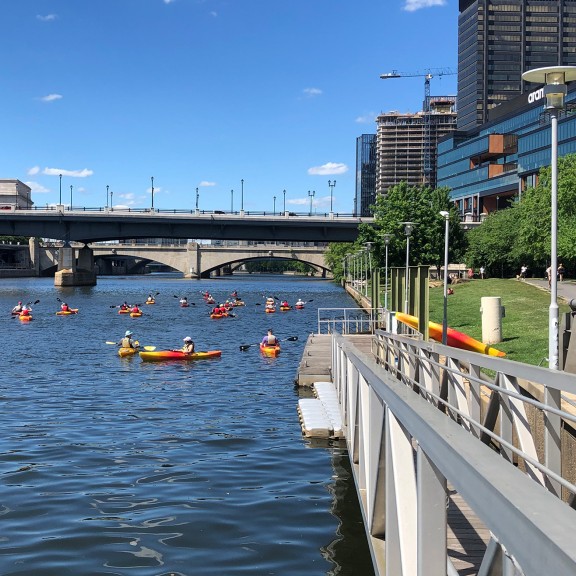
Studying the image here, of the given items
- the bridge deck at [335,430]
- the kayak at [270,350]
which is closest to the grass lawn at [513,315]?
the bridge deck at [335,430]

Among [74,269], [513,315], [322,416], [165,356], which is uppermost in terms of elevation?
[74,269]

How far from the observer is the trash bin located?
27391mm

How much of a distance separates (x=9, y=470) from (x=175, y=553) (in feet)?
18.1

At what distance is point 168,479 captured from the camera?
13.9m

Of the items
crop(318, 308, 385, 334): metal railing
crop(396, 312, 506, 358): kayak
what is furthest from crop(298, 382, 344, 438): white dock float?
crop(318, 308, 385, 334): metal railing

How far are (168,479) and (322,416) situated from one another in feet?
16.1

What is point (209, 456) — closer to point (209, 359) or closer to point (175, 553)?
point (175, 553)

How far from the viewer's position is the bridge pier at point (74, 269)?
111m

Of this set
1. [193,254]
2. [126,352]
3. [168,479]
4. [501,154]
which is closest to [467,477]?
[168,479]

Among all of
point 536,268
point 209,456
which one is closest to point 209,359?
point 209,456

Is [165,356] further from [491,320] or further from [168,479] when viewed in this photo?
[168,479]

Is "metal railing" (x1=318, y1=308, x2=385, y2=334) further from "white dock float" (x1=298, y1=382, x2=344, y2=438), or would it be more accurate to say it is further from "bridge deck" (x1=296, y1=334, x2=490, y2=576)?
"white dock float" (x1=298, y1=382, x2=344, y2=438)

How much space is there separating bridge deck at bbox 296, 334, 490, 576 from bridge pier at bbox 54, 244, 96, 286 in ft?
271

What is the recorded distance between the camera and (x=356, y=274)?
325 ft
